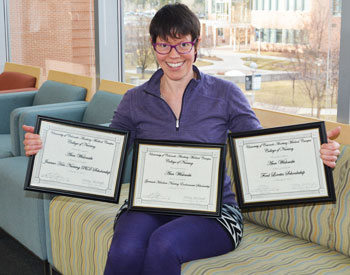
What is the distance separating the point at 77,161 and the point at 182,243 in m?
0.62

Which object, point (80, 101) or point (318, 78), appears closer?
point (318, 78)

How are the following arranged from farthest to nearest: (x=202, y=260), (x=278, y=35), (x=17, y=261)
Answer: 1. (x=17, y=261)
2. (x=278, y=35)
3. (x=202, y=260)

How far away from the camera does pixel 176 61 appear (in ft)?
7.20

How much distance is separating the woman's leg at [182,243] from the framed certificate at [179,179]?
0.06m

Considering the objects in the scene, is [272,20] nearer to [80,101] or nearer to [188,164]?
[188,164]

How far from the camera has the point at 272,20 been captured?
123 inches

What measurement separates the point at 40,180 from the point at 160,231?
62cm

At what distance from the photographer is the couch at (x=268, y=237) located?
198cm

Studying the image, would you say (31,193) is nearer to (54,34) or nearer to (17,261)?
(17,261)

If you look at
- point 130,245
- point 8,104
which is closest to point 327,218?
point 130,245

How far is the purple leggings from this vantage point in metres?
1.89

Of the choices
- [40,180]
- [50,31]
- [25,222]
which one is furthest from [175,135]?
[50,31]

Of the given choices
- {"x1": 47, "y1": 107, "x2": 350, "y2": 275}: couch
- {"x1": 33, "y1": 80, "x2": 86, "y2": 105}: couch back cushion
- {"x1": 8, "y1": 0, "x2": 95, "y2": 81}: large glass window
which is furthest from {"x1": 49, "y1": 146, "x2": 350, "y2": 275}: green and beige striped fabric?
{"x1": 8, "y1": 0, "x2": 95, "y2": 81}: large glass window

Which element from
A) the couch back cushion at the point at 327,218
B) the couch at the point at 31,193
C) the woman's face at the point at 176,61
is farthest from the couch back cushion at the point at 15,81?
the couch back cushion at the point at 327,218
